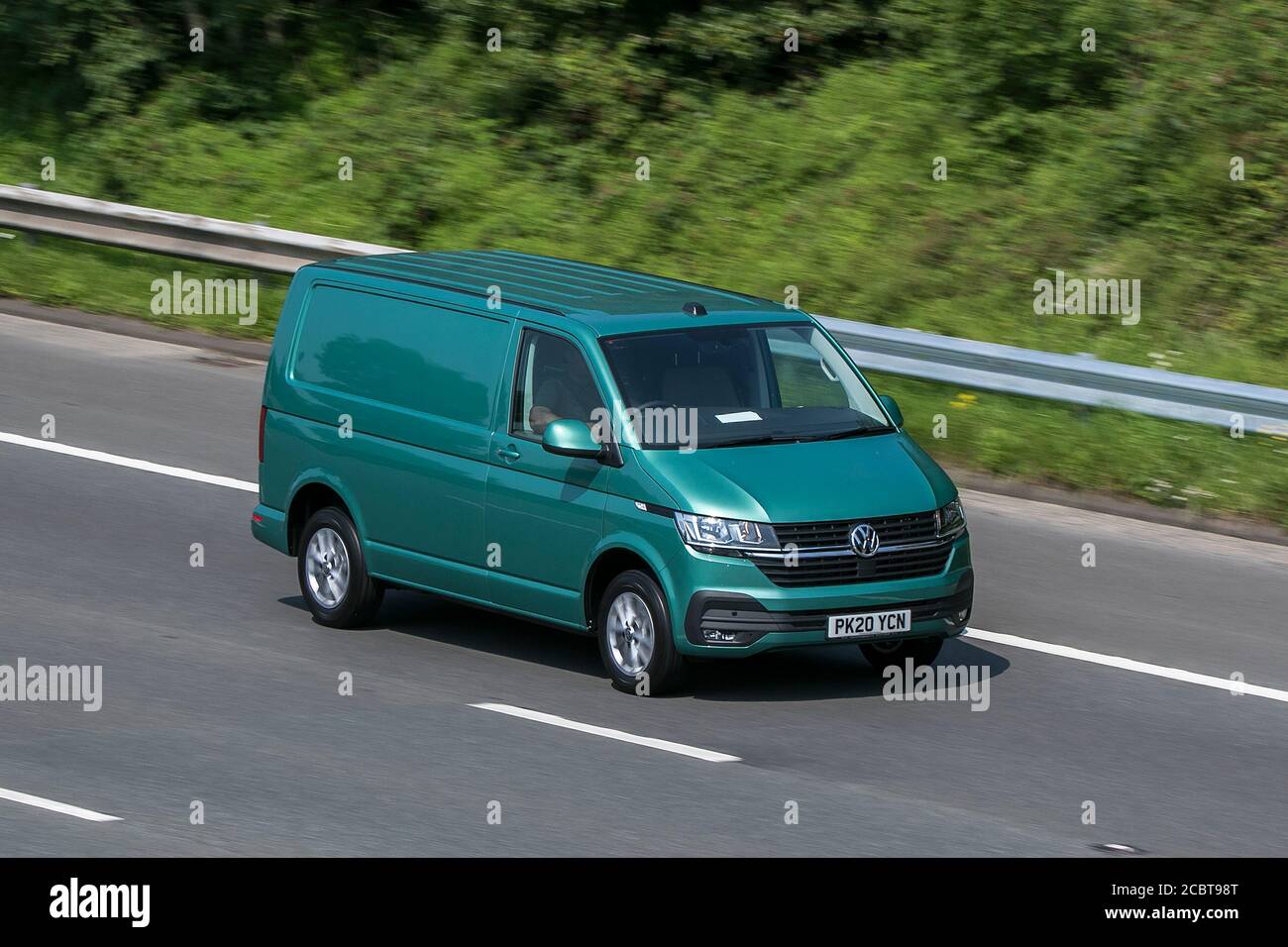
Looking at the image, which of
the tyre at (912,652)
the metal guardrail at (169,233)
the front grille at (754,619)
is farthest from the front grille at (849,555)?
the metal guardrail at (169,233)

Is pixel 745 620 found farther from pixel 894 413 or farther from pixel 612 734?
pixel 894 413

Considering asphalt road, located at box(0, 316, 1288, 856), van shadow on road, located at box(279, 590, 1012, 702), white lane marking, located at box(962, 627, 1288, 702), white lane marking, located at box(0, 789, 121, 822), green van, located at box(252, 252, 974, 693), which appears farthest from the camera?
white lane marking, located at box(962, 627, 1288, 702)

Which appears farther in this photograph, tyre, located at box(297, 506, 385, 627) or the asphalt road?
tyre, located at box(297, 506, 385, 627)

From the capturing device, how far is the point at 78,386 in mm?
16406

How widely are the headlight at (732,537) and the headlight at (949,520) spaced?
0.95 metres

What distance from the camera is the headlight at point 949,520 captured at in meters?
9.96

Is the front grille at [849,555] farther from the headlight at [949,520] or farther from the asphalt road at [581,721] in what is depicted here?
the asphalt road at [581,721]

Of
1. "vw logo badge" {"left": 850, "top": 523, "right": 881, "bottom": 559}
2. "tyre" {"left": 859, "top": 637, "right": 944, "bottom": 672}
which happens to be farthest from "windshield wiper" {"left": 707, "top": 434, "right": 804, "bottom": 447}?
"tyre" {"left": 859, "top": 637, "right": 944, "bottom": 672}

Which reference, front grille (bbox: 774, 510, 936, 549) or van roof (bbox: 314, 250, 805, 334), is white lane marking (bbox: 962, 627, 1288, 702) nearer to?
front grille (bbox: 774, 510, 936, 549)

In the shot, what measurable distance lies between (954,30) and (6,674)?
1261 centimetres

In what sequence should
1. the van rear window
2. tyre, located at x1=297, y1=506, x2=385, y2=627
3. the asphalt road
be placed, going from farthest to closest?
1. tyre, located at x1=297, y1=506, x2=385, y2=627
2. the van rear window
3. the asphalt road

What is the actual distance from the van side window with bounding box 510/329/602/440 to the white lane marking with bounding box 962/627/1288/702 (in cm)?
266

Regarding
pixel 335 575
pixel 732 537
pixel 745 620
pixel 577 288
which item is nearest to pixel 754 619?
pixel 745 620

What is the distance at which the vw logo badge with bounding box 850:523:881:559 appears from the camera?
9.62 meters
